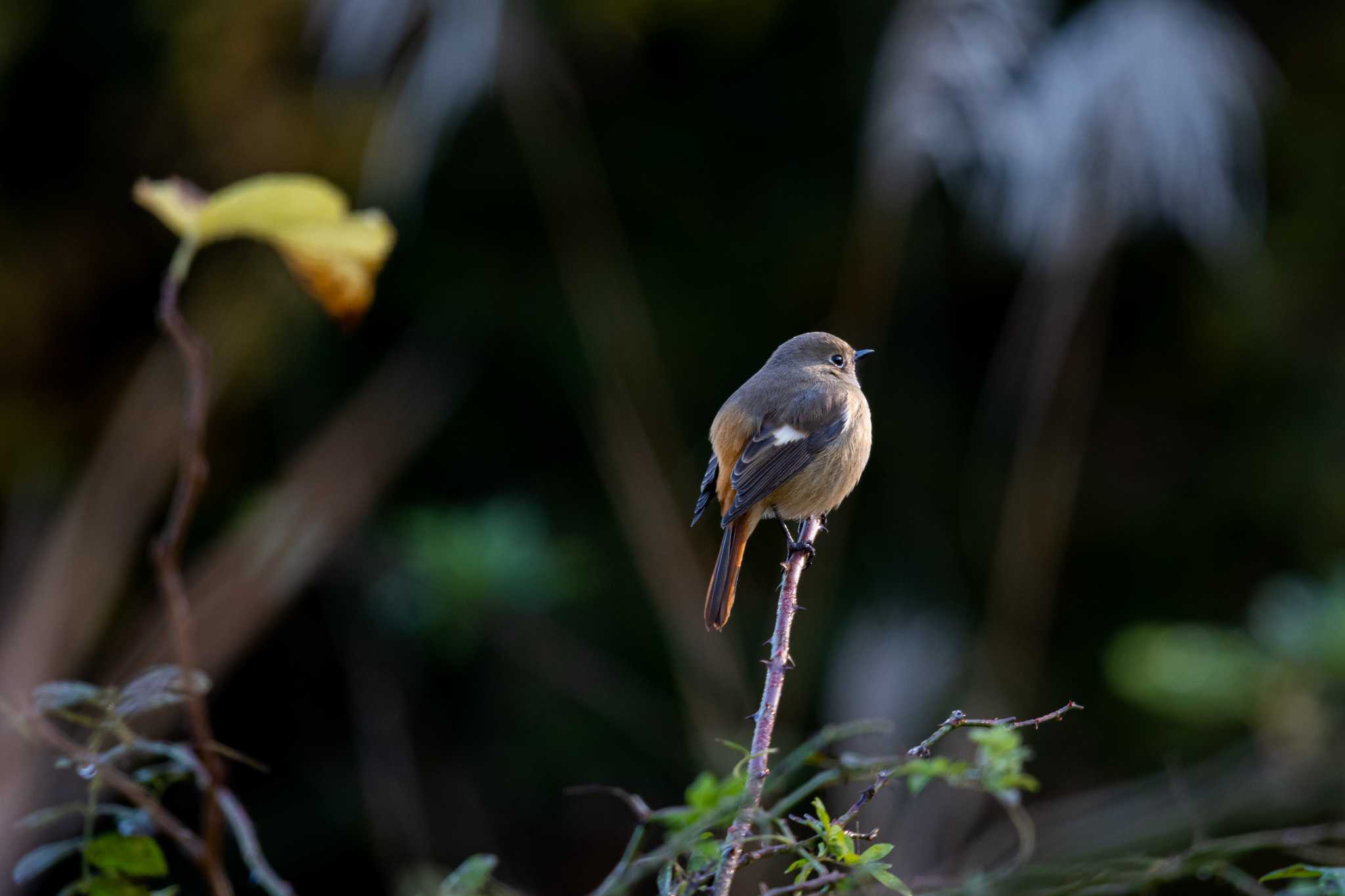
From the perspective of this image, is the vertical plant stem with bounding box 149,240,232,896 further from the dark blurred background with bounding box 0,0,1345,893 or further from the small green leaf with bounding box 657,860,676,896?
the dark blurred background with bounding box 0,0,1345,893

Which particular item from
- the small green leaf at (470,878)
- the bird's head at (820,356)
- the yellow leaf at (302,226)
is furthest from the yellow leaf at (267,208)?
the bird's head at (820,356)

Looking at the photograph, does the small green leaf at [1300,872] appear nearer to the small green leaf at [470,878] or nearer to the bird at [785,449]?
the small green leaf at [470,878]

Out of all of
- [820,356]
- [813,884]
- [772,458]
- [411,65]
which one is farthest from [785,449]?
[411,65]

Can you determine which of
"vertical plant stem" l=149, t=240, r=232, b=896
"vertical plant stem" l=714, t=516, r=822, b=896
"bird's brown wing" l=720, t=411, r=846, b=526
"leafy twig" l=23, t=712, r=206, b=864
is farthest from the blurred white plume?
"leafy twig" l=23, t=712, r=206, b=864

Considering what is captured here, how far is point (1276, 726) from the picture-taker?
3820 millimetres

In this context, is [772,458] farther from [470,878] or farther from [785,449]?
[470,878]

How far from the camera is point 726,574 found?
2.61 meters

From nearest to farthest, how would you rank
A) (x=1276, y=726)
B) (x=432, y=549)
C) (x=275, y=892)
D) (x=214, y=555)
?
(x=275, y=892)
(x=1276, y=726)
(x=432, y=549)
(x=214, y=555)

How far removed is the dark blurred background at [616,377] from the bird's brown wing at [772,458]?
182cm

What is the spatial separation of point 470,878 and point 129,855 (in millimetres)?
326

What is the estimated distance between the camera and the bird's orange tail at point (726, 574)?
2.49 metres

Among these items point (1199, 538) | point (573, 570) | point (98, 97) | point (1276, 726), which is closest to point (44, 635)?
point (573, 570)

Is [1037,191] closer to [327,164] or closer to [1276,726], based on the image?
[1276,726]

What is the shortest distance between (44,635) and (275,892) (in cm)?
327
